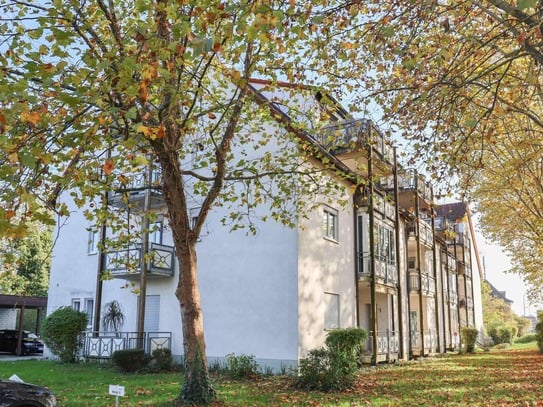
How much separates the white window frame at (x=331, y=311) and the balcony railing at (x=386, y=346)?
5.61 feet

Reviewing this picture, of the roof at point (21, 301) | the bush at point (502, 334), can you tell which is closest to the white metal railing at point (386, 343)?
the roof at point (21, 301)

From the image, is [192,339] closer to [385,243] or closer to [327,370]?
[327,370]

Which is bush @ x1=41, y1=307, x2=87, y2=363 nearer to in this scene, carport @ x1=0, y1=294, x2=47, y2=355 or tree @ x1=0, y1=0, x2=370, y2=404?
carport @ x1=0, y1=294, x2=47, y2=355

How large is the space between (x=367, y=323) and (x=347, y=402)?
40.9 feet

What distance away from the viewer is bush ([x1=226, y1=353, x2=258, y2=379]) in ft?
49.0

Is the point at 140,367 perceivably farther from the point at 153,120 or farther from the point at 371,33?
the point at 371,33

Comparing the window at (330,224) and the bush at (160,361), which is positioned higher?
the window at (330,224)

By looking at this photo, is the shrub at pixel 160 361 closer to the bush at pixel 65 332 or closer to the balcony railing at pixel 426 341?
the bush at pixel 65 332

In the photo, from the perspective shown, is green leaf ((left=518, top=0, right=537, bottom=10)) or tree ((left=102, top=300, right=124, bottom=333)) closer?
green leaf ((left=518, top=0, right=537, bottom=10))

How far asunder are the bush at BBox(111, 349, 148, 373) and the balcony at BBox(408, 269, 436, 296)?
13826mm

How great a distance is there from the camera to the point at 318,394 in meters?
11.9

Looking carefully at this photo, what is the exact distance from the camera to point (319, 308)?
17.7m

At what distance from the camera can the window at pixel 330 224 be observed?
19.0 m

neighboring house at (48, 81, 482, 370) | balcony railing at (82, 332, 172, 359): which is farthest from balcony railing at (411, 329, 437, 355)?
balcony railing at (82, 332, 172, 359)
